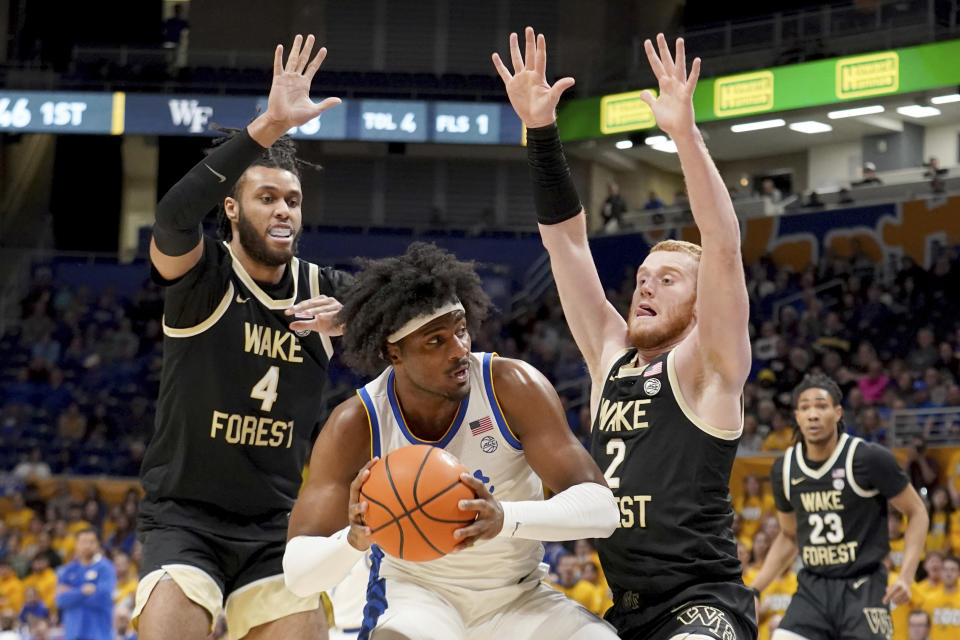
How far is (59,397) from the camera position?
2038 cm

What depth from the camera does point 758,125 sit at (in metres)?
22.9

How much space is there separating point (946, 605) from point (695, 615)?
301 inches

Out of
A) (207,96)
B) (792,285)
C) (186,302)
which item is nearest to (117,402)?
(207,96)

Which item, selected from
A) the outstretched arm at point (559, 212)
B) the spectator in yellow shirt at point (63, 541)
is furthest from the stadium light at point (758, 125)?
the outstretched arm at point (559, 212)

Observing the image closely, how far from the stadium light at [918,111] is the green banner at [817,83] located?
66.9 inches

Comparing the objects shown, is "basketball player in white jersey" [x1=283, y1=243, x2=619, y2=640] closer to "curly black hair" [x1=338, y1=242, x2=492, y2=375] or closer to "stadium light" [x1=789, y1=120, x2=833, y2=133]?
"curly black hair" [x1=338, y1=242, x2=492, y2=375]

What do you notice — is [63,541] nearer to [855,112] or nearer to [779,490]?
[779,490]

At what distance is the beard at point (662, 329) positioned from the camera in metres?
4.66

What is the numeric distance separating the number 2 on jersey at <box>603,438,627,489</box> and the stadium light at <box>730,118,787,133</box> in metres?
18.7

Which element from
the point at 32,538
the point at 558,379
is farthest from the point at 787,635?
the point at 558,379

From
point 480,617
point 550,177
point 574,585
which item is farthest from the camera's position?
point 574,585

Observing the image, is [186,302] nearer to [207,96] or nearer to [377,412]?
[377,412]

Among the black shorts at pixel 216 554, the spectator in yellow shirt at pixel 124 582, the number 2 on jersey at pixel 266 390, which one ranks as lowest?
the spectator in yellow shirt at pixel 124 582

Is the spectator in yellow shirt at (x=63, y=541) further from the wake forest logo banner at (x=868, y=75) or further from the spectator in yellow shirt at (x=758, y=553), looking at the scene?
the wake forest logo banner at (x=868, y=75)
